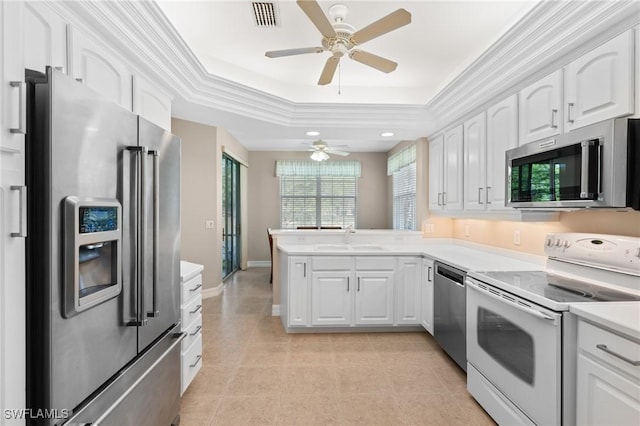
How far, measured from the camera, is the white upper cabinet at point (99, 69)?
170cm

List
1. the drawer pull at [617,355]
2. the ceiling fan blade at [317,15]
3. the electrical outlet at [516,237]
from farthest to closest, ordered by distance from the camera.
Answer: the electrical outlet at [516,237]
the ceiling fan blade at [317,15]
the drawer pull at [617,355]

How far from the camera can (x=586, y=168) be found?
1.67 m

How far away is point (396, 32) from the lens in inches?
103

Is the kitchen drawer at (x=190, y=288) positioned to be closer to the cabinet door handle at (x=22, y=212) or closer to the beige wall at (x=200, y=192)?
the cabinet door handle at (x=22, y=212)

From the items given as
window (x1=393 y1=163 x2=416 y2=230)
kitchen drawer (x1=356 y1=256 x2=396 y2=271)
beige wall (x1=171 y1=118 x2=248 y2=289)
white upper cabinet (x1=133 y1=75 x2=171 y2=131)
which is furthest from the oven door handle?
beige wall (x1=171 y1=118 x2=248 y2=289)

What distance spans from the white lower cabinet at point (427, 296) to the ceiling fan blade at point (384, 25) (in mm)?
2082

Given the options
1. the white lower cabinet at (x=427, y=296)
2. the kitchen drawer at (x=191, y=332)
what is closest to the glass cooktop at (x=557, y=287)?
the white lower cabinet at (x=427, y=296)

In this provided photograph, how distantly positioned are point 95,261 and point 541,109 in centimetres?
264

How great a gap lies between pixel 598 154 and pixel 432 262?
5.72 feet

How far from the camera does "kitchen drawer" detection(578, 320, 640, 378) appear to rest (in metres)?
1.21

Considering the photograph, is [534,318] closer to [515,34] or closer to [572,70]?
[572,70]

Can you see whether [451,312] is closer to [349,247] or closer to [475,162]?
[475,162]

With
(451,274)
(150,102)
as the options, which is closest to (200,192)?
(150,102)

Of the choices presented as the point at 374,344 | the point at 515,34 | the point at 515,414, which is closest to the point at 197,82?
the point at 515,34
